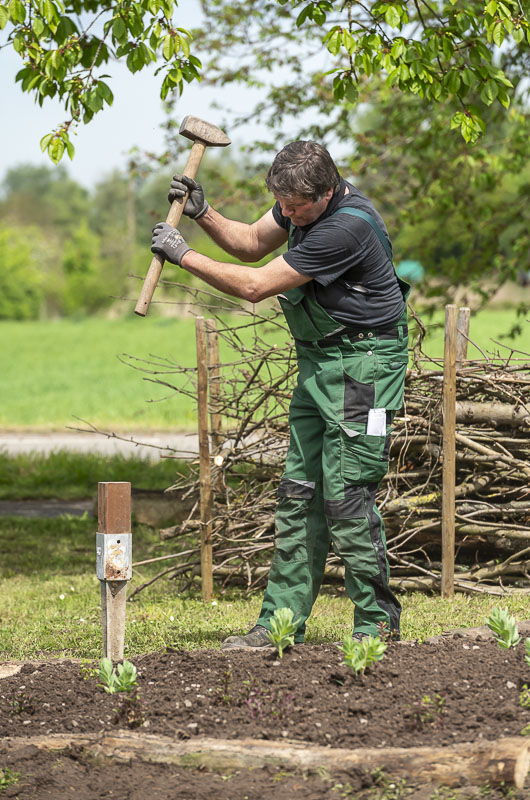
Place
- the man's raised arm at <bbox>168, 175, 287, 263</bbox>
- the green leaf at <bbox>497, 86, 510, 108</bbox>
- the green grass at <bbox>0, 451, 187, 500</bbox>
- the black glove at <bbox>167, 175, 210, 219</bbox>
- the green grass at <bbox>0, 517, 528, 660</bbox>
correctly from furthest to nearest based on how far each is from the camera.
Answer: the green grass at <bbox>0, 451, 187, 500</bbox> → the green leaf at <bbox>497, 86, 510, 108</bbox> → the green grass at <bbox>0, 517, 528, 660</bbox> → the man's raised arm at <bbox>168, 175, 287, 263</bbox> → the black glove at <bbox>167, 175, 210, 219</bbox>

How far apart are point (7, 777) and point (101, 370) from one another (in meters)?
25.4

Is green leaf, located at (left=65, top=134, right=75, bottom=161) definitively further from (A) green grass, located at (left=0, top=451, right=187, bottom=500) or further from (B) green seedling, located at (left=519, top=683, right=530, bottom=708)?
(A) green grass, located at (left=0, top=451, right=187, bottom=500)

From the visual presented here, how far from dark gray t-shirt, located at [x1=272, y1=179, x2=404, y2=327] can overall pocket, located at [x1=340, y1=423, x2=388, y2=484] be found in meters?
0.46

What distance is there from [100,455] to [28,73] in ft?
19.8

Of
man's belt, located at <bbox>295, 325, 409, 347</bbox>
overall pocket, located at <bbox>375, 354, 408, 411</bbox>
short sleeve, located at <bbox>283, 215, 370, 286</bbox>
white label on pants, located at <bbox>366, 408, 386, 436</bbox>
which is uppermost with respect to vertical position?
short sleeve, located at <bbox>283, 215, 370, 286</bbox>

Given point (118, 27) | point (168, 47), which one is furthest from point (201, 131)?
point (118, 27)

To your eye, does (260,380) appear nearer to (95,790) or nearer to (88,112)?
(88,112)

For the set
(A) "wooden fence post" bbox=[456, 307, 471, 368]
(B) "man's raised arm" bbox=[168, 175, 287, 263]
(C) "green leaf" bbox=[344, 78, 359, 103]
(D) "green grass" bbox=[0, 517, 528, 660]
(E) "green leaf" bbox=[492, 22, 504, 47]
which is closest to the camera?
(B) "man's raised arm" bbox=[168, 175, 287, 263]

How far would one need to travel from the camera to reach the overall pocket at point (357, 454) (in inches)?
151

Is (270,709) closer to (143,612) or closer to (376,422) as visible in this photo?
(376,422)

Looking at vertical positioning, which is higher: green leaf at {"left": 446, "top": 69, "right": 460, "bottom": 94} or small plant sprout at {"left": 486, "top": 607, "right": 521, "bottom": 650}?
green leaf at {"left": 446, "top": 69, "right": 460, "bottom": 94}

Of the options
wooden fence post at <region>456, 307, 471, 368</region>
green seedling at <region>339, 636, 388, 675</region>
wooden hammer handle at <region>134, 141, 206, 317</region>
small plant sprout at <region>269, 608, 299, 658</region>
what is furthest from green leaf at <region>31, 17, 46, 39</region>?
green seedling at <region>339, 636, 388, 675</region>

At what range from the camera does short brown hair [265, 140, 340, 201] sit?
12.0 ft

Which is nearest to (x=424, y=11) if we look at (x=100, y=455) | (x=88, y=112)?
(x=88, y=112)
